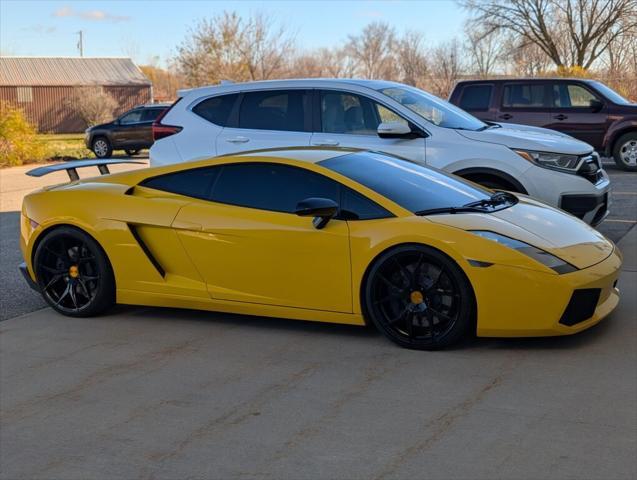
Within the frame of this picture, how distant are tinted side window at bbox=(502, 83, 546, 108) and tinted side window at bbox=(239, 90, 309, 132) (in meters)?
7.85

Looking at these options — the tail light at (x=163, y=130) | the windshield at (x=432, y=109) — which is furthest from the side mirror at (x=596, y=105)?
the tail light at (x=163, y=130)

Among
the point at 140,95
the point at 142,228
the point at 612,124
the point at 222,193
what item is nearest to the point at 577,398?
the point at 222,193

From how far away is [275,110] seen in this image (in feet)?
29.9

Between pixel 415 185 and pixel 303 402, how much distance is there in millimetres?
2023

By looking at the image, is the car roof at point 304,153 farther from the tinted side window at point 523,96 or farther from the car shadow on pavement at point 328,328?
the tinted side window at point 523,96

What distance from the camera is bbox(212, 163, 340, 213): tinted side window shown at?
6.12 metres

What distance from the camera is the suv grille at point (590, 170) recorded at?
855cm

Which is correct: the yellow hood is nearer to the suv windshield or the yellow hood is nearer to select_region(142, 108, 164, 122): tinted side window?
the suv windshield

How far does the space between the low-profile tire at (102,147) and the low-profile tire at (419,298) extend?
73.8ft

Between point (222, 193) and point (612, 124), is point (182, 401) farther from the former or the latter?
point (612, 124)

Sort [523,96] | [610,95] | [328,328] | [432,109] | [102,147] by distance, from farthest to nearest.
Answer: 1. [102,147]
2. [610,95]
3. [523,96]
4. [432,109]
5. [328,328]

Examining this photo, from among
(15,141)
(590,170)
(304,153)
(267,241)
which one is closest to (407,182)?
(304,153)

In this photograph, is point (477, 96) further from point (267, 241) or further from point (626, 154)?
point (267, 241)

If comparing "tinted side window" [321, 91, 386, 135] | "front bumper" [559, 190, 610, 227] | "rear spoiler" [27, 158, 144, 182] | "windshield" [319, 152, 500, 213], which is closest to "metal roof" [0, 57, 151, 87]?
"tinted side window" [321, 91, 386, 135]
